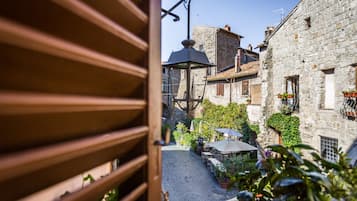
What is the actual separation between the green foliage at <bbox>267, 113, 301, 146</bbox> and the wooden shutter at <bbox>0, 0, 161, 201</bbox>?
8128mm

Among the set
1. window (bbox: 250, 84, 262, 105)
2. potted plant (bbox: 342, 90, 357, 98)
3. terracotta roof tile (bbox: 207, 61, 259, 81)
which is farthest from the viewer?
terracotta roof tile (bbox: 207, 61, 259, 81)

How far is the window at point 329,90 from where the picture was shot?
645cm

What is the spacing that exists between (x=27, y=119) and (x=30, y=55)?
0.09 meters

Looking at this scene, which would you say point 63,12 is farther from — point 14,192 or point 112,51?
point 14,192

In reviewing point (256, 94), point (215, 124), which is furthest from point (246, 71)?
point (215, 124)

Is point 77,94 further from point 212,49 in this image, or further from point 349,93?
point 212,49

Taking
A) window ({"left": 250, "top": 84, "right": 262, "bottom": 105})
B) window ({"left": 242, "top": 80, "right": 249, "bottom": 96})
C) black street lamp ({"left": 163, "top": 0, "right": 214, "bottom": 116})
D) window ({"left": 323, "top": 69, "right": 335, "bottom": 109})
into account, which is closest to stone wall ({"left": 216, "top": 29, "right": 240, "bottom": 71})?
window ({"left": 242, "top": 80, "right": 249, "bottom": 96})

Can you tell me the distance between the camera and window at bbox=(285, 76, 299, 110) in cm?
784

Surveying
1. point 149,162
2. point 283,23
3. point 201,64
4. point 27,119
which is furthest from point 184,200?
point 283,23

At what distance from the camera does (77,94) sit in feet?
1.43

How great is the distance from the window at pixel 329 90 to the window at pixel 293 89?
3.65ft

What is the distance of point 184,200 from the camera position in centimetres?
551

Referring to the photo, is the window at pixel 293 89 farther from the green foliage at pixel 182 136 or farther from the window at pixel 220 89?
the green foliage at pixel 182 136

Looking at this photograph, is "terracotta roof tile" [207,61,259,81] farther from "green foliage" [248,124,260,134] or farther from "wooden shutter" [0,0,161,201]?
"wooden shutter" [0,0,161,201]
